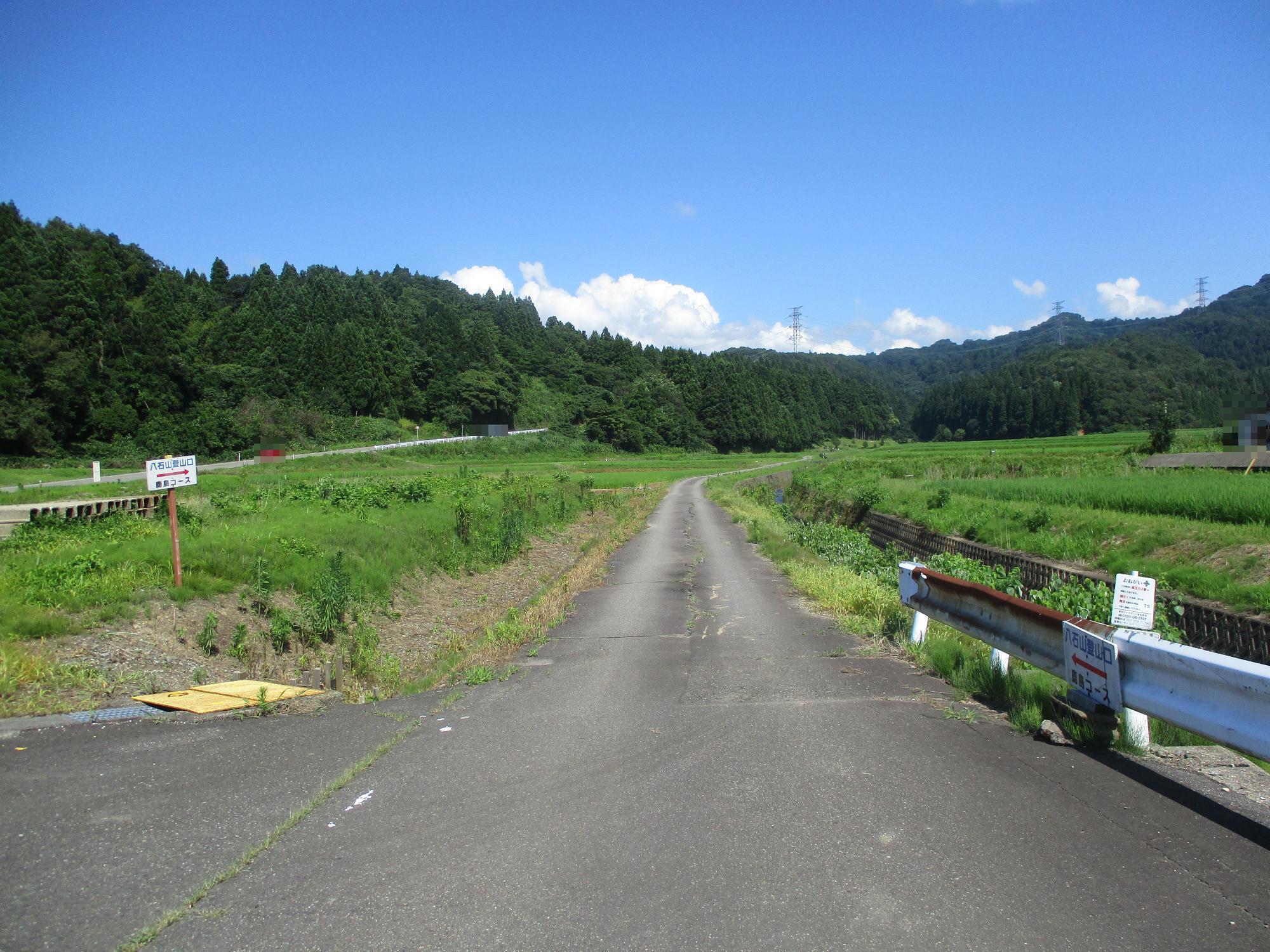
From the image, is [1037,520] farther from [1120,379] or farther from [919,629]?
[1120,379]

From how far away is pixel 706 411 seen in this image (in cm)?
12038

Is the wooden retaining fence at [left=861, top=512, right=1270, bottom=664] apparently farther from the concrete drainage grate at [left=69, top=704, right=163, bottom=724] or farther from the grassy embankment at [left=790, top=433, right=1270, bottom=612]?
the concrete drainage grate at [left=69, top=704, right=163, bottom=724]

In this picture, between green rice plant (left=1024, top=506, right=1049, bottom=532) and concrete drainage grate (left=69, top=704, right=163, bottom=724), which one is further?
green rice plant (left=1024, top=506, right=1049, bottom=532)

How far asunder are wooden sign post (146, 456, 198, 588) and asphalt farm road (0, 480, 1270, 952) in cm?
445

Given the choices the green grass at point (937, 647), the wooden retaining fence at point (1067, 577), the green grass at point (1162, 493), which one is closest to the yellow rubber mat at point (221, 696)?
the green grass at point (937, 647)

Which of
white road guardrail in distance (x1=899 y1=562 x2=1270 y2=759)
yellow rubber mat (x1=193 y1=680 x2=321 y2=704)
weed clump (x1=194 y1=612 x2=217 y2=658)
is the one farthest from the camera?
weed clump (x1=194 y1=612 x2=217 y2=658)

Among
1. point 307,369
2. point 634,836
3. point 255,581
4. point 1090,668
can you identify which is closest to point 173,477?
point 255,581

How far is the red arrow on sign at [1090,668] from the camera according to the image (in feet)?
15.6

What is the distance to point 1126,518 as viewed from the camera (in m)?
18.0

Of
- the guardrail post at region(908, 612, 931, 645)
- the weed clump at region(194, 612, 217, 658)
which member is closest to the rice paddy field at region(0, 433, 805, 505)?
the weed clump at region(194, 612, 217, 658)

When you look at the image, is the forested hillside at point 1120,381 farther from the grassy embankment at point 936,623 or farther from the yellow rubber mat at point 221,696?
the yellow rubber mat at point 221,696

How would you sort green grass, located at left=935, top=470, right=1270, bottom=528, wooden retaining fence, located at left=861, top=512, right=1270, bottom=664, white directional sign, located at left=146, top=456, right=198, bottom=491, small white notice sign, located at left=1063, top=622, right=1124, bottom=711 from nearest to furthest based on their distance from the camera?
small white notice sign, located at left=1063, top=622, right=1124, bottom=711
white directional sign, located at left=146, top=456, right=198, bottom=491
wooden retaining fence, located at left=861, top=512, right=1270, bottom=664
green grass, located at left=935, top=470, right=1270, bottom=528

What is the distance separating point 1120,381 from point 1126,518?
2847 inches

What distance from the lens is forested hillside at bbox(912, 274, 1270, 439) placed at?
200 feet
